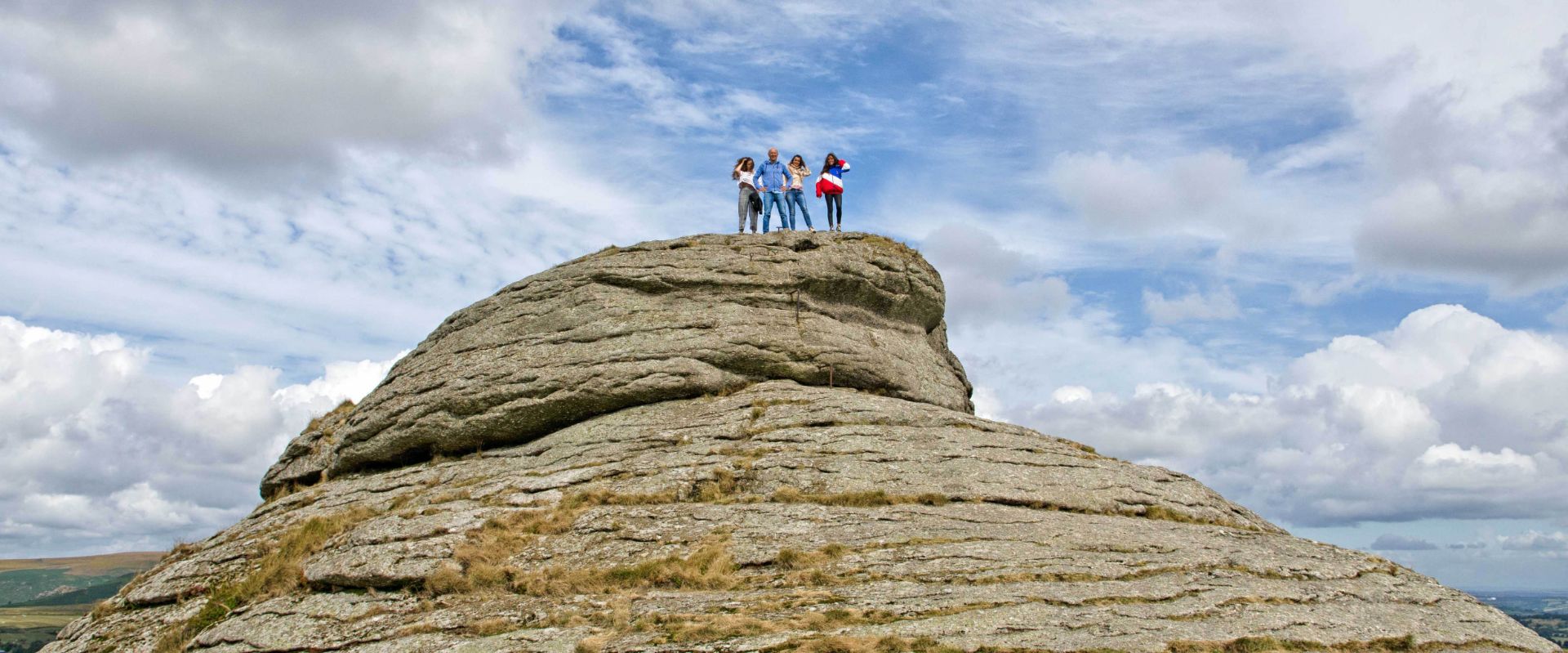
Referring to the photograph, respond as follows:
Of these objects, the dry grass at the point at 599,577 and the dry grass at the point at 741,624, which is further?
the dry grass at the point at 599,577

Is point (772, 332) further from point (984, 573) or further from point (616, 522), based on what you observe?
point (984, 573)

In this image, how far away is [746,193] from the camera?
35281 mm

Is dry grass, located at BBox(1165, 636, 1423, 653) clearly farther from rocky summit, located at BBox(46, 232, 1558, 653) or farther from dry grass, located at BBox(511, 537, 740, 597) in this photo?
dry grass, located at BBox(511, 537, 740, 597)

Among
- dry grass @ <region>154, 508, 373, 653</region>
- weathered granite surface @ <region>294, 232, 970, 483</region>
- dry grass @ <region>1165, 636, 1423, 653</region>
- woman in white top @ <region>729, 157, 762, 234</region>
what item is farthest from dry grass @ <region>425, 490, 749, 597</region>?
woman in white top @ <region>729, 157, 762, 234</region>

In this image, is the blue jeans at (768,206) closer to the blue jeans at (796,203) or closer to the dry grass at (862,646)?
the blue jeans at (796,203)

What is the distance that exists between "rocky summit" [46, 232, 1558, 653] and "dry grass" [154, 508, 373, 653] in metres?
0.09

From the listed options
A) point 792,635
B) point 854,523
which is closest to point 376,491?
point 854,523

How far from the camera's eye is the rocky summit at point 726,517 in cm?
1709

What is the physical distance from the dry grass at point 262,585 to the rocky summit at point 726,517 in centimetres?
9

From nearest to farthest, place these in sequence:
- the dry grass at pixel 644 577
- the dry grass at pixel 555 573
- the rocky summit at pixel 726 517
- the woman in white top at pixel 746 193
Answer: the rocky summit at pixel 726 517 < the dry grass at pixel 644 577 < the dry grass at pixel 555 573 < the woman in white top at pixel 746 193

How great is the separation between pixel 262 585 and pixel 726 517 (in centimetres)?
1015

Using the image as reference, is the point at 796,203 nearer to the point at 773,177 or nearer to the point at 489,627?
the point at 773,177

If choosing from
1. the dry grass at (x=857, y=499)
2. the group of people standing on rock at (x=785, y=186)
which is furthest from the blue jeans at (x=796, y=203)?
the dry grass at (x=857, y=499)

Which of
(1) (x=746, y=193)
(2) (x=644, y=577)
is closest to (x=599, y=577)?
(2) (x=644, y=577)
